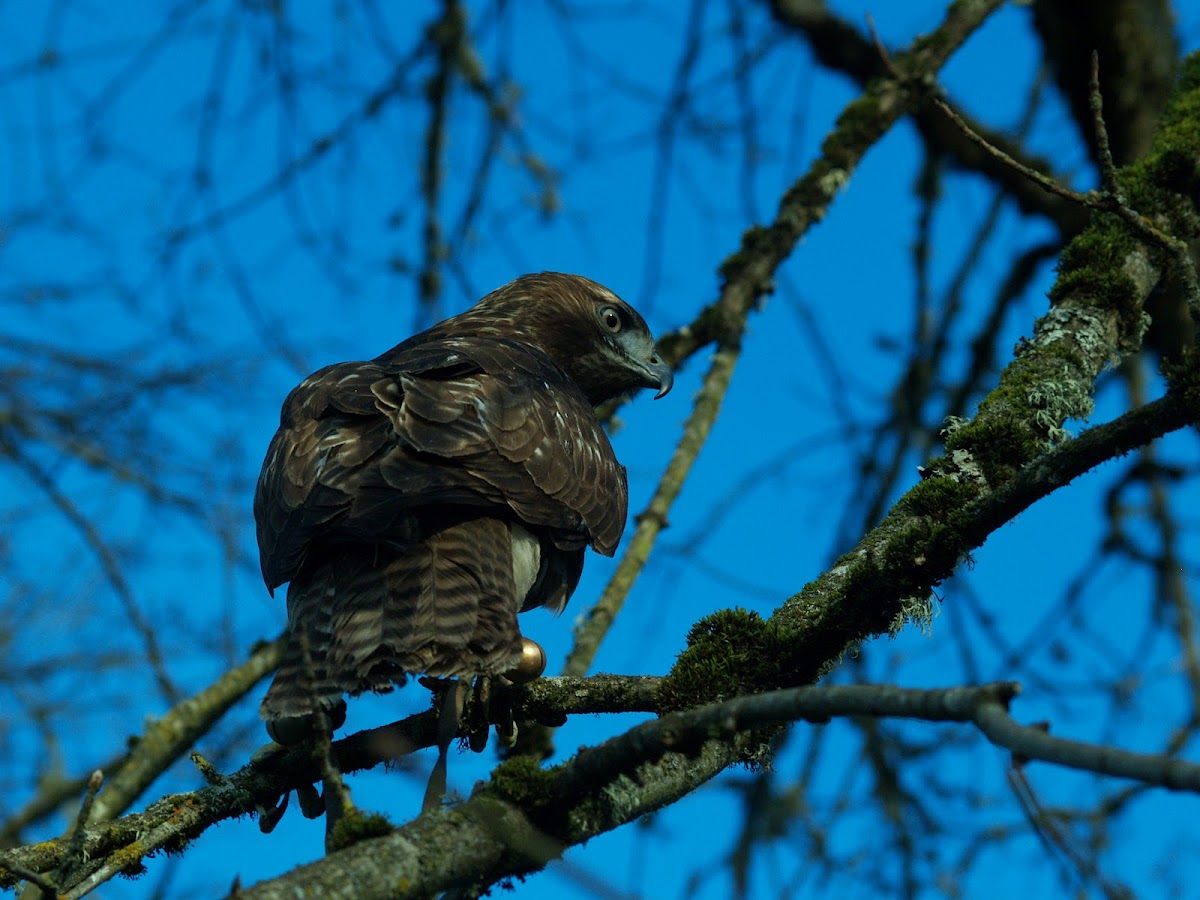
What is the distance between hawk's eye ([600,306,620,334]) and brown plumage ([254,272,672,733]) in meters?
1.19

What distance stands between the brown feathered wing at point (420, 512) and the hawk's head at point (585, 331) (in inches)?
51.4

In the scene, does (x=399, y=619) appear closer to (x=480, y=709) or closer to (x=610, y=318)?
(x=480, y=709)

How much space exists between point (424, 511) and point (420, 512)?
0.01 metres

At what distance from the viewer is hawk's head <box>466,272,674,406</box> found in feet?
19.9

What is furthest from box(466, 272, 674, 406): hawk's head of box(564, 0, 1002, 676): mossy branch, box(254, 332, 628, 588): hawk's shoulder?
box(254, 332, 628, 588): hawk's shoulder

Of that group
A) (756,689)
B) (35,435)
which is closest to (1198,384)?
(756,689)

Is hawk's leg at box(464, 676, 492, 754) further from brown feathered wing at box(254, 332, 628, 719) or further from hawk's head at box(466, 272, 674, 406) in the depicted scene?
hawk's head at box(466, 272, 674, 406)

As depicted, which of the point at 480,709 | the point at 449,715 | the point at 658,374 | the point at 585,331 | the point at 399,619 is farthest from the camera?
the point at 585,331

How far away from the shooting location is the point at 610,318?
6.27 m

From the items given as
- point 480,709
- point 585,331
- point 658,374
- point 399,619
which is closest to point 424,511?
point 399,619

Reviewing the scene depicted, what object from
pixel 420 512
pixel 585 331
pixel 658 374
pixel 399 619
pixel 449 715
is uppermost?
pixel 585 331

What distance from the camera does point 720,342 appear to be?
5.66 meters

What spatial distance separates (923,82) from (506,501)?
10.4 feet

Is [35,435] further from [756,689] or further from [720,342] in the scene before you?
[756,689]
